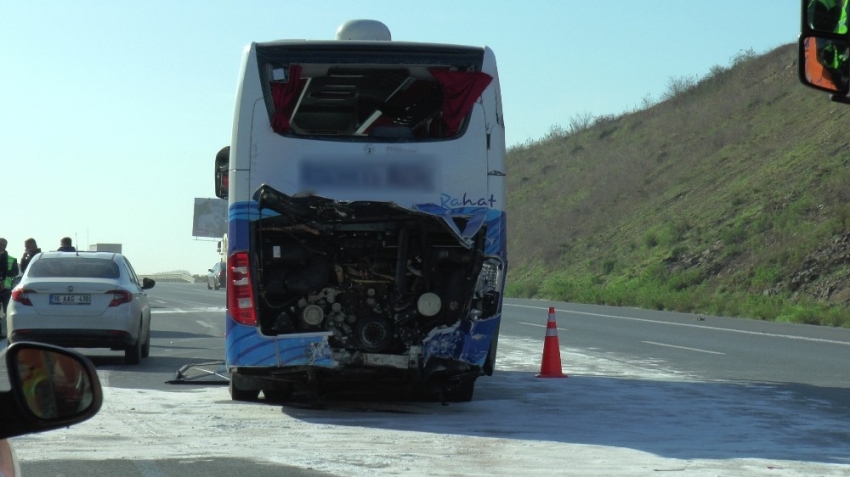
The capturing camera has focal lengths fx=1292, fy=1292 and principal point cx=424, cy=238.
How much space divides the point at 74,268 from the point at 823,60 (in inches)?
490

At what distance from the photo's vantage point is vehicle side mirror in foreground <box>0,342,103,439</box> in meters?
2.71

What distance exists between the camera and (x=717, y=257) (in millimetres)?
45375

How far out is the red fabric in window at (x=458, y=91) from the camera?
1147cm

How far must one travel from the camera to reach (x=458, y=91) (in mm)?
11570

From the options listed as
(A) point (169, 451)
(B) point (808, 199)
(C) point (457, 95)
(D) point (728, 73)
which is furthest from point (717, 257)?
(A) point (169, 451)

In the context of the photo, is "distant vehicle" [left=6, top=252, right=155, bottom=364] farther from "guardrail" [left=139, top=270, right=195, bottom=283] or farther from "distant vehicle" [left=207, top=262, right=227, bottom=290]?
"guardrail" [left=139, top=270, right=195, bottom=283]

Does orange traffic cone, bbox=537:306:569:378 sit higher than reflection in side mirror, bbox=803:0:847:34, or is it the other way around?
reflection in side mirror, bbox=803:0:847:34

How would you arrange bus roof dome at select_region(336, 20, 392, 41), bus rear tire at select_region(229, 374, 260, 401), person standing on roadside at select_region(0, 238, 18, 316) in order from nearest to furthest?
bus roof dome at select_region(336, 20, 392, 41), bus rear tire at select_region(229, 374, 260, 401), person standing on roadside at select_region(0, 238, 18, 316)

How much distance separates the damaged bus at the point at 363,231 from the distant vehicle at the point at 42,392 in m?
8.12

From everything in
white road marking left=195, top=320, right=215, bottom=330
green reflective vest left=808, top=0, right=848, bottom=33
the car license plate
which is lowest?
white road marking left=195, top=320, right=215, bottom=330

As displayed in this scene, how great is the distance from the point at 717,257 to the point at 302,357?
118ft

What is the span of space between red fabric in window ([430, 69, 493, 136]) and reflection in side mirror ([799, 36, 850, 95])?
4.22 m

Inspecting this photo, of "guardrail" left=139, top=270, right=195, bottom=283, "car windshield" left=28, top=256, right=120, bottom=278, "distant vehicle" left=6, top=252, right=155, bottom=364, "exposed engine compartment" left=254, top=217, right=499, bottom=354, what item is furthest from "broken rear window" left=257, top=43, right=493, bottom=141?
"guardrail" left=139, top=270, right=195, bottom=283

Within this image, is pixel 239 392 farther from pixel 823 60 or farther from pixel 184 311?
pixel 184 311
